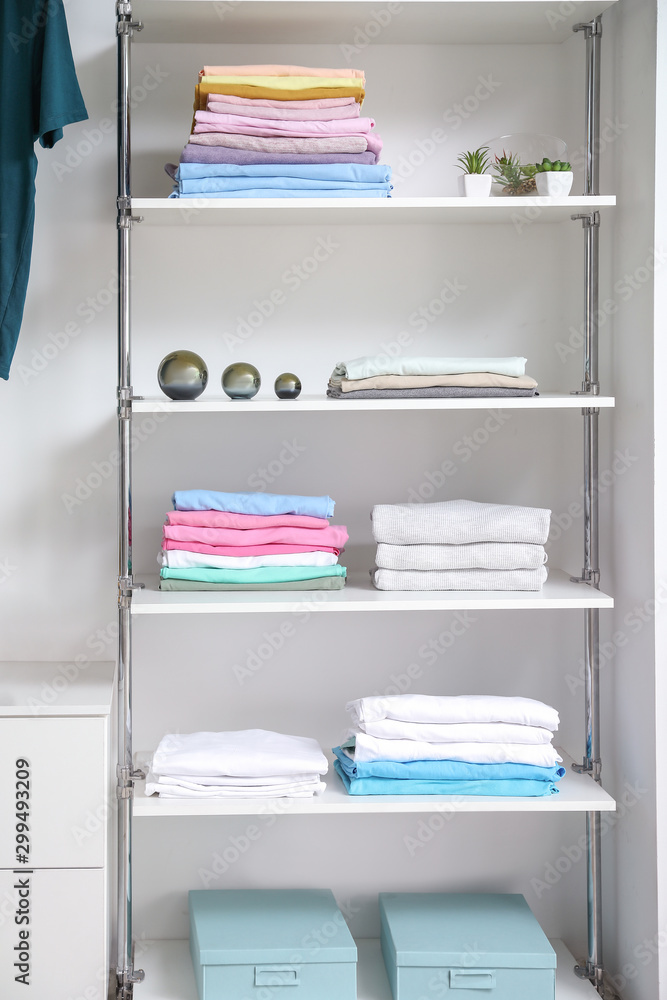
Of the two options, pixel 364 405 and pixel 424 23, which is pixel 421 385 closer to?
pixel 364 405

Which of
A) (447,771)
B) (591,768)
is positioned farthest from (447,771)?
(591,768)

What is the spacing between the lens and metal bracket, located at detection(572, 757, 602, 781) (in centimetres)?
203

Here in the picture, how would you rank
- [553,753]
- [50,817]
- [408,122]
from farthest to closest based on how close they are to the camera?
[408,122]
[553,753]
[50,817]

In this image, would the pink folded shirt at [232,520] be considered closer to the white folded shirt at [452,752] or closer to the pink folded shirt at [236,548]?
the pink folded shirt at [236,548]

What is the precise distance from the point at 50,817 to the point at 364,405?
104cm

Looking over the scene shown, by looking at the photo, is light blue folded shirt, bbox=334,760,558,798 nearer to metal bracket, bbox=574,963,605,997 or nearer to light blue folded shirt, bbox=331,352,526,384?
metal bracket, bbox=574,963,605,997

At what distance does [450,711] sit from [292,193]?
1.14 meters

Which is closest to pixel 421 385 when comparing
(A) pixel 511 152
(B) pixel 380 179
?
(B) pixel 380 179

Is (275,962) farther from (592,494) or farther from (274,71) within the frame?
(274,71)

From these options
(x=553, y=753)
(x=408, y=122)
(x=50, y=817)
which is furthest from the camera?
(x=408, y=122)

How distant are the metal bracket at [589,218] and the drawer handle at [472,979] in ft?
5.31

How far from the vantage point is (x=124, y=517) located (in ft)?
6.27

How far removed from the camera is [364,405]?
72.2 inches

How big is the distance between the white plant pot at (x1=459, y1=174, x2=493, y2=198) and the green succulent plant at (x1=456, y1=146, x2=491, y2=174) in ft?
0.18
